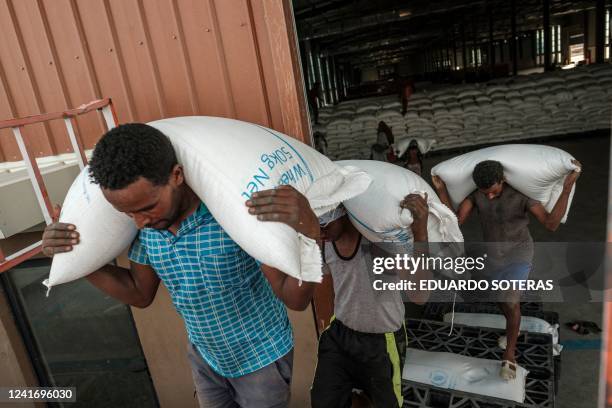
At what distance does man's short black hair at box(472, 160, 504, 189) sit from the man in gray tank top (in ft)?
3.68

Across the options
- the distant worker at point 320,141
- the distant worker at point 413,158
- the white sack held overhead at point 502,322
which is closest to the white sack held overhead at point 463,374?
the white sack held overhead at point 502,322

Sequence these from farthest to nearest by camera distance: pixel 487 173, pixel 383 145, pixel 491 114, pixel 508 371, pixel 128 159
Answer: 1. pixel 491 114
2. pixel 383 145
3. pixel 487 173
4. pixel 508 371
5. pixel 128 159

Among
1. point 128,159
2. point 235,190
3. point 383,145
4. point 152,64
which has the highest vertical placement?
point 152,64

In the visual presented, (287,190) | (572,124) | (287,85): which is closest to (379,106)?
(572,124)

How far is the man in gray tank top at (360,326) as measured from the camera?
2.26 meters

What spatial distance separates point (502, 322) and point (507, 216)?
0.89 m

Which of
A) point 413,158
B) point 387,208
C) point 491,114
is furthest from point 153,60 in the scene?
point 491,114

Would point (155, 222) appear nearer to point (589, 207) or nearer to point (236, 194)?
point (236, 194)

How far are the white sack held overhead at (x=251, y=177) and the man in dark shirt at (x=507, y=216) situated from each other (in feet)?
5.78

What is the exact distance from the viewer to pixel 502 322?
3.56m

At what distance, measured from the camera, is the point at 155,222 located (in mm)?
1471

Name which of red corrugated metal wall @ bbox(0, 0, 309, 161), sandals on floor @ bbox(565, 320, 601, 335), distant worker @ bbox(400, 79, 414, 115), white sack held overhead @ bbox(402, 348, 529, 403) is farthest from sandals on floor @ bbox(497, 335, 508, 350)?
distant worker @ bbox(400, 79, 414, 115)

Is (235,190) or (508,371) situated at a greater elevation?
(235,190)

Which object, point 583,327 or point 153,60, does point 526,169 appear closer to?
point 583,327
